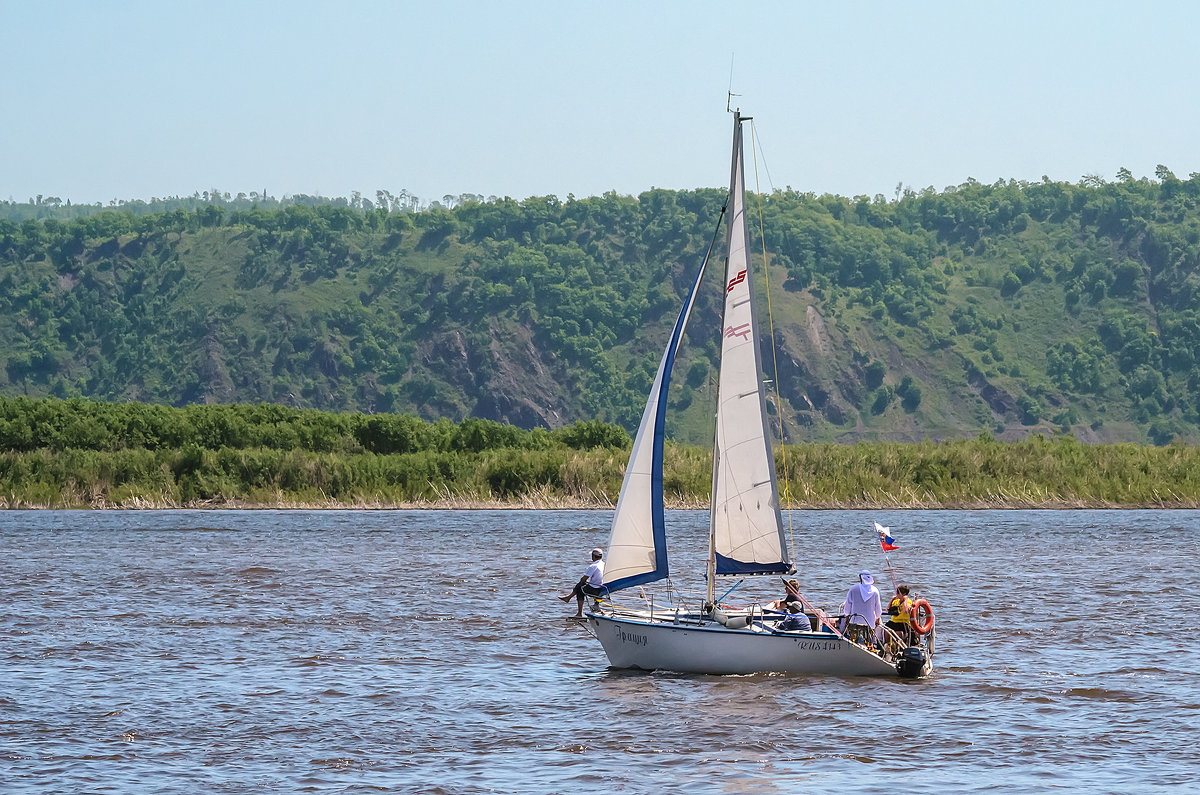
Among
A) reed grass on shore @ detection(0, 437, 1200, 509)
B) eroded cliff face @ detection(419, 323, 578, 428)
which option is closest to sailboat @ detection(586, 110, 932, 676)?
reed grass on shore @ detection(0, 437, 1200, 509)

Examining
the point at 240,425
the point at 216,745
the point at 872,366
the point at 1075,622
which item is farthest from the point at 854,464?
the point at 872,366

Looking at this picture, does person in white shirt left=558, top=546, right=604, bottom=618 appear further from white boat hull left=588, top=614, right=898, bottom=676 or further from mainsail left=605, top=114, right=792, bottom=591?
mainsail left=605, top=114, right=792, bottom=591

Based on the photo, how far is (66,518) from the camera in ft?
273

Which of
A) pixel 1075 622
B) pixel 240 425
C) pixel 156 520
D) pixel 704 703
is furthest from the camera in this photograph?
pixel 240 425

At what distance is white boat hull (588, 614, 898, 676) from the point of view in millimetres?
28781

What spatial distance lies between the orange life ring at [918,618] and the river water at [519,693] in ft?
3.53

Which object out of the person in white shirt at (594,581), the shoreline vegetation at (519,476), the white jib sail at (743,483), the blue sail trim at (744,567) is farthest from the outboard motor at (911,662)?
the shoreline vegetation at (519,476)

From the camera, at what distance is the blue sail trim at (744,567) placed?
97.1ft

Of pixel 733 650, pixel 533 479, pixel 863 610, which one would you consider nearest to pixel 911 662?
pixel 863 610

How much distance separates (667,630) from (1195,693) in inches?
369

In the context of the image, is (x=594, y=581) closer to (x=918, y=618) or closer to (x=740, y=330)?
(x=740, y=330)

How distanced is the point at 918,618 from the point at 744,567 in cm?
369

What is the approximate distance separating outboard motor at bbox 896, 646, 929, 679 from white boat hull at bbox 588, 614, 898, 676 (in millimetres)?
168

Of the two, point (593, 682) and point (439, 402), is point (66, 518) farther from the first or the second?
point (439, 402)
